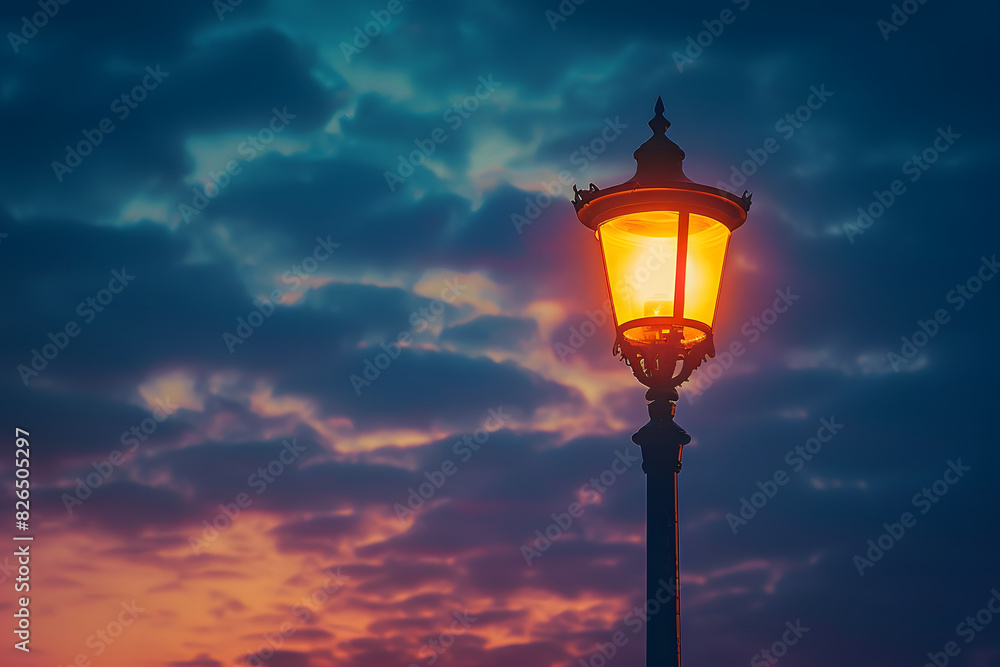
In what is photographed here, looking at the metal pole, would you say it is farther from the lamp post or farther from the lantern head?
the lantern head

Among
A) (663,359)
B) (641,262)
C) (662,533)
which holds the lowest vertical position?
(662,533)

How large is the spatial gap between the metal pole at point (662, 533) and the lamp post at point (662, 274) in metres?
0.01

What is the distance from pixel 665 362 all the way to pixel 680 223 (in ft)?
3.73

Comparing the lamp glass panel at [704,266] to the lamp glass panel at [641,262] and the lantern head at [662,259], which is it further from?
the lamp glass panel at [641,262]

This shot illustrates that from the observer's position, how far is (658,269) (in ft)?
31.7

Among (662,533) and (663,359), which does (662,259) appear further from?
(662,533)

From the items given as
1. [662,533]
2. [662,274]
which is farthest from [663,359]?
[662,533]

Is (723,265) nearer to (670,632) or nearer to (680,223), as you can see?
(680,223)

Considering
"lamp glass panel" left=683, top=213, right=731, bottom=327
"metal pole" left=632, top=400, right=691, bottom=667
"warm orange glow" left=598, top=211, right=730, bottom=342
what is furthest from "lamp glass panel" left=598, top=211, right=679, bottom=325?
"metal pole" left=632, top=400, right=691, bottom=667

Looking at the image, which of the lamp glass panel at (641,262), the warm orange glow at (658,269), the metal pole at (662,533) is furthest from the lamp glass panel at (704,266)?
the metal pole at (662,533)

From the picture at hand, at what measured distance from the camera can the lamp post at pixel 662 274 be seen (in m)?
9.55

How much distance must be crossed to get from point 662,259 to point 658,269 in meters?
0.09

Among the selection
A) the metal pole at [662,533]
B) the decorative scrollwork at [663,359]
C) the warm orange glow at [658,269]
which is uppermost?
the warm orange glow at [658,269]

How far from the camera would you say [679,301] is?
31.3ft
